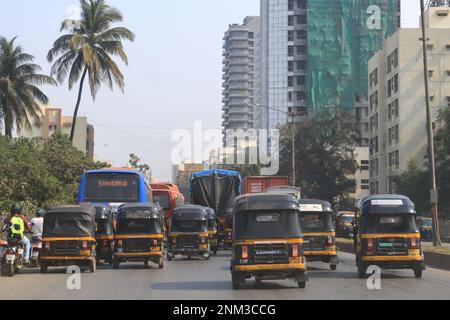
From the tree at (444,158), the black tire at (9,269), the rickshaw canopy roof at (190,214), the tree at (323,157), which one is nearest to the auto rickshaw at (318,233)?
the rickshaw canopy roof at (190,214)

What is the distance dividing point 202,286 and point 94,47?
1545 inches

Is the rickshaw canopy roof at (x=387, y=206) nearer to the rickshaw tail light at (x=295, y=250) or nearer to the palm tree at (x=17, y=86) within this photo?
the rickshaw tail light at (x=295, y=250)

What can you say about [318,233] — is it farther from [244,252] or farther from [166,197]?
[166,197]

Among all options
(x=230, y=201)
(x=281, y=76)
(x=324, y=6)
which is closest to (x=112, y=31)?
(x=230, y=201)

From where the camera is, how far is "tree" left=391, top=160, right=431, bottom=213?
228 feet

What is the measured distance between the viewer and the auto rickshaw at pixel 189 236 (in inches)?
1236

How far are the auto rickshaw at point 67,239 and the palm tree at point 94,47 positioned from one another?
3157 cm

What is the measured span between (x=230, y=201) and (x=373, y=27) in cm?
9103

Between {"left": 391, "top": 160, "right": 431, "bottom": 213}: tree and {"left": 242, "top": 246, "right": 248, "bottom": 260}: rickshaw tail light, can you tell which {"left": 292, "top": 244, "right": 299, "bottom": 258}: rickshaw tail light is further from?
{"left": 391, "top": 160, "right": 431, "bottom": 213}: tree

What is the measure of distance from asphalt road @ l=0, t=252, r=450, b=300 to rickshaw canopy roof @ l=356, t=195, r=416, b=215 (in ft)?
A: 6.31

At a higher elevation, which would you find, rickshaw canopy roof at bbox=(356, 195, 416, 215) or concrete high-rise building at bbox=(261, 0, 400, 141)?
concrete high-rise building at bbox=(261, 0, 400, 141)

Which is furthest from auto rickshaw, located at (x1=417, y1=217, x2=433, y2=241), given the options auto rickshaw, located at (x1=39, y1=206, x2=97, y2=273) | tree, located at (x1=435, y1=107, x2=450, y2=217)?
auto rickshaw, located at (x1=39, y1=206, x2=97, y2=273)

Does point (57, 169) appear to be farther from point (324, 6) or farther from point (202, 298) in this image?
point (324, 6)

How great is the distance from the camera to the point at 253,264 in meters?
18.1
